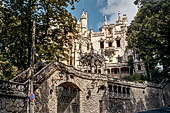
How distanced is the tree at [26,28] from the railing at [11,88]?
418cm

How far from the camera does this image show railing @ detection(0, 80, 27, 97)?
10.9m

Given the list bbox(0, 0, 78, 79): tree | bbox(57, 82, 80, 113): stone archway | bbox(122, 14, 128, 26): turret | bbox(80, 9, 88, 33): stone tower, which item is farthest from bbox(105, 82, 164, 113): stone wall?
bbox(80, 9, 88, 33): stone tower

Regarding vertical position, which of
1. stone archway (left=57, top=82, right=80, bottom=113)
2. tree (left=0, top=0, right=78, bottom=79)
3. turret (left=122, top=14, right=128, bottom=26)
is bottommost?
stone archway (left=57, top=82, right=80, bottom=113)

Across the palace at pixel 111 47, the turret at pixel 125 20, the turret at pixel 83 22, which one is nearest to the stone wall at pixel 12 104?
the palace at pixel 111 47

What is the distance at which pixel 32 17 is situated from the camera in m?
16.6

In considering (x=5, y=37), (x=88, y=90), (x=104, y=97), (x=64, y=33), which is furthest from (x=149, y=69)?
(x=5, y=37)

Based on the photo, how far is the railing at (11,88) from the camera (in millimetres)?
10884

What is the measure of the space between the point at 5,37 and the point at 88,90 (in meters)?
10.9

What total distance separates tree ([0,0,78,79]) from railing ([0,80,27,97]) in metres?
4.18

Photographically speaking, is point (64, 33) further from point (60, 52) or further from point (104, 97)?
point (104, 97)

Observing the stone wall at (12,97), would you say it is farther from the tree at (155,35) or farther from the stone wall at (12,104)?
the tree at (155,35)

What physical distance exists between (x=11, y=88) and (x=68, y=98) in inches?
296

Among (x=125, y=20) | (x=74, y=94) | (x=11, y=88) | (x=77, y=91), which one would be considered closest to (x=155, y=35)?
(x=77, y=91)

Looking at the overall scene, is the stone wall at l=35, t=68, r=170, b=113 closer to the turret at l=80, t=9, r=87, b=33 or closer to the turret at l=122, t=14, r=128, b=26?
the turret at l=122, t=14, r=128, b=26
